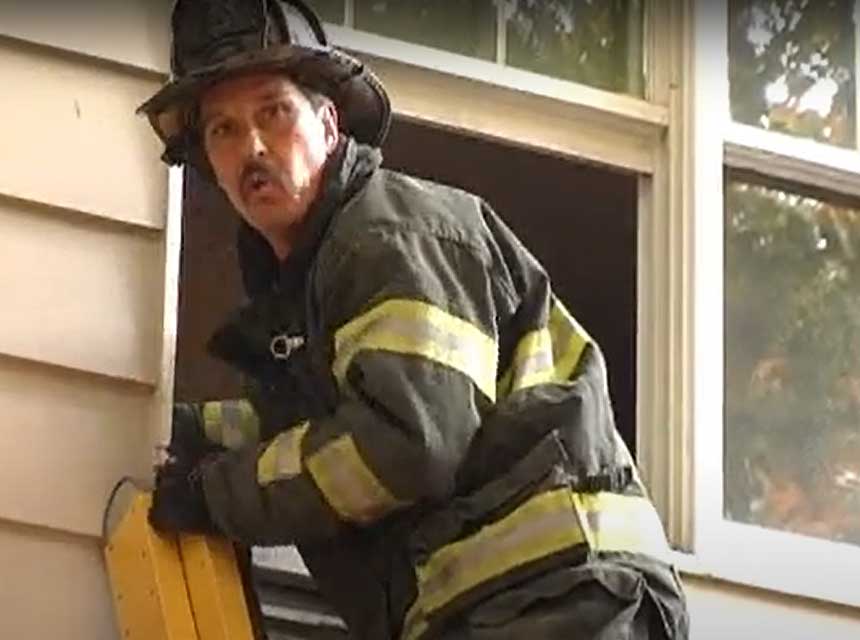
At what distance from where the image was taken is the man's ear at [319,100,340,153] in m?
2.29

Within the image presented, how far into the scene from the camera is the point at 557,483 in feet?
6.81

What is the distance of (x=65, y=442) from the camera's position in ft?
7.72

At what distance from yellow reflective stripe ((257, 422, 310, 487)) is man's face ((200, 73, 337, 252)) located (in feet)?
0.84

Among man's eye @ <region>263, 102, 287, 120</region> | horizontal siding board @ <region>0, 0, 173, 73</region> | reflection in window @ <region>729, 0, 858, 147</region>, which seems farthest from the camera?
reflection in window @ <region>729, 0, 858, 147</region>

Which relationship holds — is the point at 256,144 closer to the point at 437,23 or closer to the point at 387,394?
the point at 387,394

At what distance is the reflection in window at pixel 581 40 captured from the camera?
9.71 ft

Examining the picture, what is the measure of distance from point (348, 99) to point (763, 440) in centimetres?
93

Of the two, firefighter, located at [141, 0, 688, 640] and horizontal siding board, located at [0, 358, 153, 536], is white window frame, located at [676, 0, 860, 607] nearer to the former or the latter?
firefighter, located at [141, 0, 688, 640]

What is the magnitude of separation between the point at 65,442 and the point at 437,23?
839mm

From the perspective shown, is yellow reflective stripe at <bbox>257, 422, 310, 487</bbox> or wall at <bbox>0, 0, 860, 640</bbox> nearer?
yellow reflective stripe at <bbox>257, 422, 310, 487</bbox>

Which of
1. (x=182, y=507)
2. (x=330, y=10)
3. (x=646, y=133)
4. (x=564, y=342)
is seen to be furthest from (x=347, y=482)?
(x=646, y=133)

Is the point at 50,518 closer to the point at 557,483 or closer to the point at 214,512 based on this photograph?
the point at 214,512

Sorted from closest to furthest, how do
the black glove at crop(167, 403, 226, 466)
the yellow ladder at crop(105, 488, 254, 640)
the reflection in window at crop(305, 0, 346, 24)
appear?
the yellow ladder at crop(105, 488, 254, 640) < the black glove at crop(167, 403, 226, 466) < the reflection in window at crop(305, 0, 346, 24)

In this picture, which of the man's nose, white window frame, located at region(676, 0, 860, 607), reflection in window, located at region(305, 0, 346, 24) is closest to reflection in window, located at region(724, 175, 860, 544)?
white window frame, located at region(676, 0, 860, 607)
